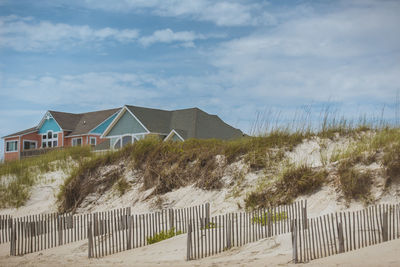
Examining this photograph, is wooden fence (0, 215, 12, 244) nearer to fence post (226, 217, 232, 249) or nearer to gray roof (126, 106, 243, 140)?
fence post (226, 217, 232, 249)

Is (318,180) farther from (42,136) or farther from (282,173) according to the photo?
(42,136)

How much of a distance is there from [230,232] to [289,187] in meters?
4.00

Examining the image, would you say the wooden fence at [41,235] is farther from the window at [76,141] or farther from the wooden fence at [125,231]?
the window at [76,141]

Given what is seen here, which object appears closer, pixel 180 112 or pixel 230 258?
pixel 230 258

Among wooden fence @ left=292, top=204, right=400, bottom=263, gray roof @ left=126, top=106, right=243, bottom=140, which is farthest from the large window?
wooden fence @ left=292, top=204, right=400, bottom=263

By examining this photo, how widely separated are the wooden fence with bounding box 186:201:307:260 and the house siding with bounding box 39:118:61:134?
137 feet

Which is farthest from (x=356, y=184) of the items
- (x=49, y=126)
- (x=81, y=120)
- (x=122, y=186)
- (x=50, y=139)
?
(x=49, y=126)

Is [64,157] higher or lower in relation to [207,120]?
lower

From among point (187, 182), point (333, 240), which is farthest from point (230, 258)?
point (187, 182)

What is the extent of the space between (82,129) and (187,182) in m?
33.6

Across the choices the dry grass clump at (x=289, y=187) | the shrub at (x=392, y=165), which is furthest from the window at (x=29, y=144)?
the shrub at (x=392, y=165)

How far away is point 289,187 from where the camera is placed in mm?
15570

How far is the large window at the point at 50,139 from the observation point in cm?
5172

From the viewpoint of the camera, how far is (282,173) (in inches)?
640
